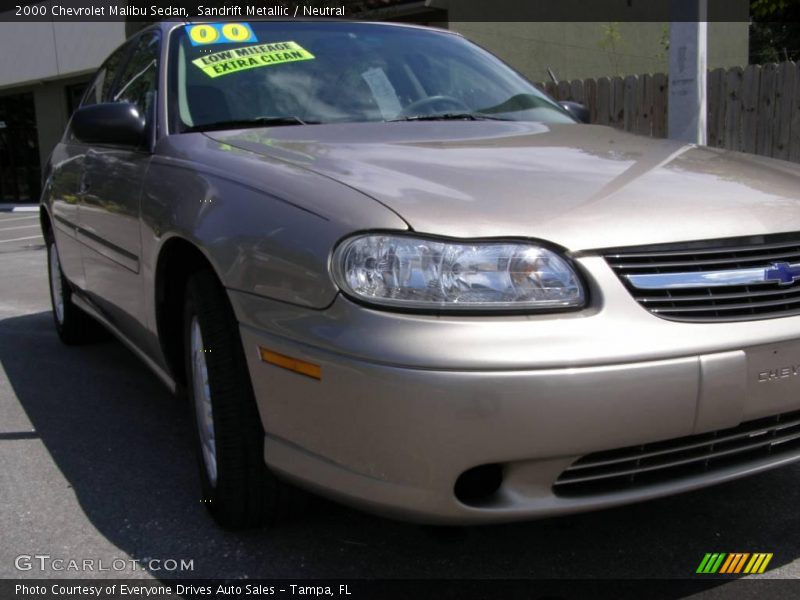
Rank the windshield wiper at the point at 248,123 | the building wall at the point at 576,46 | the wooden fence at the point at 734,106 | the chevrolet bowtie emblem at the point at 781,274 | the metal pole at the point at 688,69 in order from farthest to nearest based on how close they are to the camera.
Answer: the building wall at the point at 576,46
the wooden fence at the point at 734,106
the metal pole at the point at 688,69
the windshield wiper at the point at 248,123
the chevrolet bowtie emblem at the point at 781,274

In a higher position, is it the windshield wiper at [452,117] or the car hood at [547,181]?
the windshield wiper at [452,117]

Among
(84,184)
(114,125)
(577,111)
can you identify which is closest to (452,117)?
(577,111)

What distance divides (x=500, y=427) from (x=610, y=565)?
2.63 feet

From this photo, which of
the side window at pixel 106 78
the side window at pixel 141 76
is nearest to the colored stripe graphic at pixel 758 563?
the side window at pixel 141 76

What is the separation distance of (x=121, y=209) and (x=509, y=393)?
2.02 meters

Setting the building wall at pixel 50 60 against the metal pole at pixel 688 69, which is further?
the building wall at pixel 50 60

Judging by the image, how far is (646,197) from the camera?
7.18 ft

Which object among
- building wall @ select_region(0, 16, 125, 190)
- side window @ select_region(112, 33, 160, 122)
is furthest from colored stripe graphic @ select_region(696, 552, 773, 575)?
building wall @ select_region(0, 16, 125, 190)

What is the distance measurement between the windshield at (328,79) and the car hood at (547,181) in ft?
0.82

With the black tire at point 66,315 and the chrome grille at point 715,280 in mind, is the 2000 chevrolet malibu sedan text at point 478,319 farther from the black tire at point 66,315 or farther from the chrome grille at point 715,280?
the black tire at point 66,315

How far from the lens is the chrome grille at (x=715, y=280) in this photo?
201 centimetres

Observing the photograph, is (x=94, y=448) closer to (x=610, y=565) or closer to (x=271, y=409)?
(x=271, y=409)

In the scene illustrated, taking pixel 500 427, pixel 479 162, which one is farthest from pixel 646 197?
pixel 500 427

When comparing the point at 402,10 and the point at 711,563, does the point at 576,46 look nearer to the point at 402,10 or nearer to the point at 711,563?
the point at 402,10
